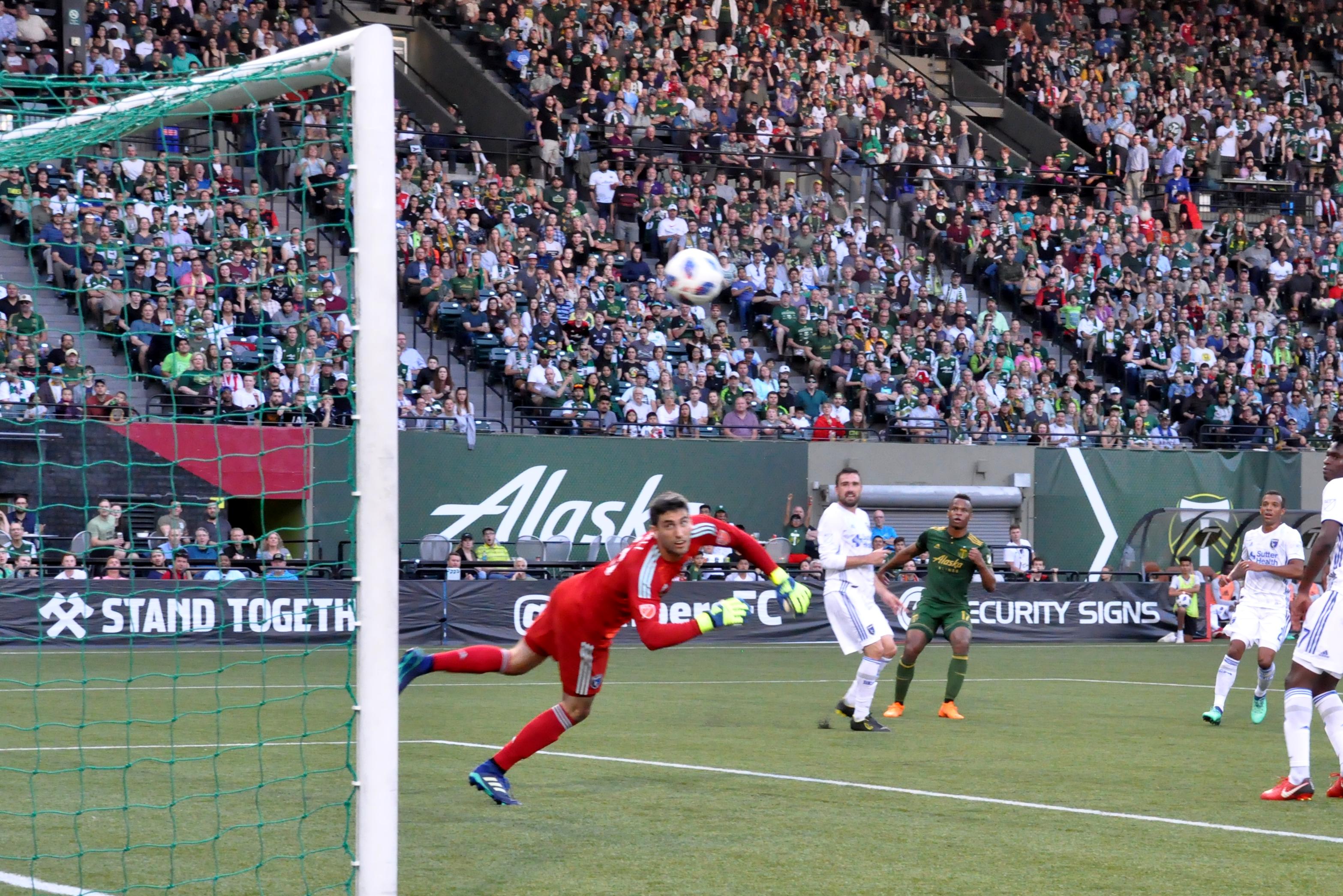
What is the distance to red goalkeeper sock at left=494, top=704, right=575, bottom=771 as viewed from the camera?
29.5ft

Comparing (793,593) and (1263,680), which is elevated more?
(793,593)

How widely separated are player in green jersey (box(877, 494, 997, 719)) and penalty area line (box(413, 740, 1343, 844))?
4.04 metres

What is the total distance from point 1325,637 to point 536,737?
4.34 m

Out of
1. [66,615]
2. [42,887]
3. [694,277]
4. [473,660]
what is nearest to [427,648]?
[66,615]

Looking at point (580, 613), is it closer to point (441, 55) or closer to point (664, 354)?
point (664, 354)

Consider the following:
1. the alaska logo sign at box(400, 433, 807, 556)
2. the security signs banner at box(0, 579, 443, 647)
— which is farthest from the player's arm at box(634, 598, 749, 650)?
the alaska logo sign at box(400, 433, 807, 556)

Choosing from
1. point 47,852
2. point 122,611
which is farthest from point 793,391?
point 47,852

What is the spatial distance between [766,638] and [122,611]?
9.58 meters

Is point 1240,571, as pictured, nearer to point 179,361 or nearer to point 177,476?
point 179,361

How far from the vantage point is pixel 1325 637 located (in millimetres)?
9320

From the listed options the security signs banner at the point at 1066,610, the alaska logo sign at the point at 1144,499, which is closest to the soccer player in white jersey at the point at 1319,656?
the security signs banner at the point at 1066,610

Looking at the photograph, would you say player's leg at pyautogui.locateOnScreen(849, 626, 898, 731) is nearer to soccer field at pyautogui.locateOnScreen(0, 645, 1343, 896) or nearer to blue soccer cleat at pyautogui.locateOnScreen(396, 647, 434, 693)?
soccer field at pyautogui.locateOnScreen(0, 645, 1343, 896)

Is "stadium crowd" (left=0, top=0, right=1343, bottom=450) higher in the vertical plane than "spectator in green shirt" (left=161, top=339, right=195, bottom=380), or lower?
higher

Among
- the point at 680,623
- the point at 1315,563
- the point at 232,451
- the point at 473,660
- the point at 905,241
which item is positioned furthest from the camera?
the point at 905,241
